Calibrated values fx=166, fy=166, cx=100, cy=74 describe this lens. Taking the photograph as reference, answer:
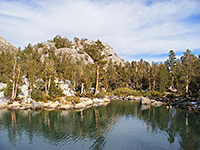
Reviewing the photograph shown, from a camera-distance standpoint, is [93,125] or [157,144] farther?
[93,125]

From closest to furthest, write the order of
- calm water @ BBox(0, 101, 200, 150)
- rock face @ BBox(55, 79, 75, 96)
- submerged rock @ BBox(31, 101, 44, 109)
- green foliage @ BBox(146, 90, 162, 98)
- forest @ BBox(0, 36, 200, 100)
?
calm water @ BBox(0, 101, 200, 150), submerged rock @ BBox(31, 101, 44, 109), forest @ BBox(0, 36, 200, 100), rock face @ BBox(55, 79, 75, 96), green foliage @ BBox(146, 90, 162, 98)

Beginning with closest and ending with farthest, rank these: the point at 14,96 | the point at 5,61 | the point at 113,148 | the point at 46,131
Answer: the point at 113,148 → the point at 46,131 → the point at 14,96 → the point at 5,61

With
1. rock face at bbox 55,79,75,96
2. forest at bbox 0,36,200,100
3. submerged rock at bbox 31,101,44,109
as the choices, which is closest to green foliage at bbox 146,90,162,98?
forest at bbox 0,36,200,100

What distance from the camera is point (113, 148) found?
19391mm

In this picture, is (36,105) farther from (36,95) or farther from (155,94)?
(155,94)

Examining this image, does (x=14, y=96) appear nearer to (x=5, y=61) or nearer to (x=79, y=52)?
(x=5, y=61)

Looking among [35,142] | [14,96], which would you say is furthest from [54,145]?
[14,96]

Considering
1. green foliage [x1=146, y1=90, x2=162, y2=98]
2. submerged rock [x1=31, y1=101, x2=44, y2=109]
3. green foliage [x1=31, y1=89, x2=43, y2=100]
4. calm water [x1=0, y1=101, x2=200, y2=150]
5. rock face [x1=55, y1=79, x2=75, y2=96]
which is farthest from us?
Result: green foliage [x1=146, y1=90, x2=162, y2=98]

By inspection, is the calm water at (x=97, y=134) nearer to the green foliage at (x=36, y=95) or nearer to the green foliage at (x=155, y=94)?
the green foliage at (x=36, y=95)

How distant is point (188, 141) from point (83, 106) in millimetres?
29750

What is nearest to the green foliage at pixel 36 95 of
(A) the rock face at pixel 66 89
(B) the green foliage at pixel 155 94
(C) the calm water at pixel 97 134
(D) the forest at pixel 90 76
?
(D) the forest at pixel 90 76

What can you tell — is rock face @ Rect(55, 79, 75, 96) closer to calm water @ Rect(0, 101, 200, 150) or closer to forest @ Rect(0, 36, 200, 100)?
forest @ Rect(0, 36, 200, 100)

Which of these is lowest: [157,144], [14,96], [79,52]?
[157,144]

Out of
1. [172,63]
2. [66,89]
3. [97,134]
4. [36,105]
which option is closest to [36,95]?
[36,105]
